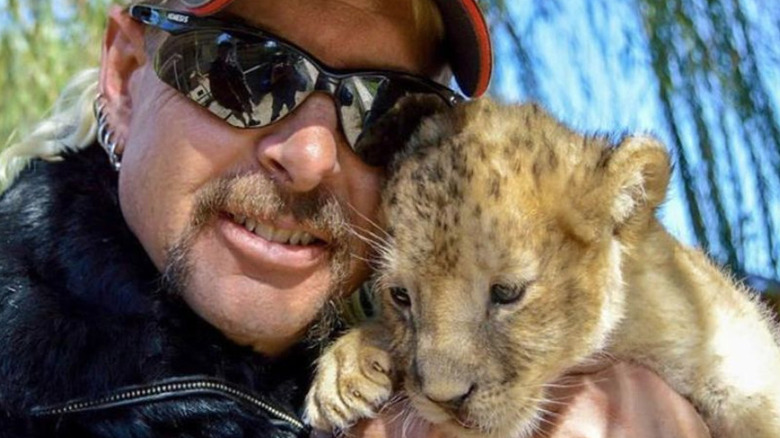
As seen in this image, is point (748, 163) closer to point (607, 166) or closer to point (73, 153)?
point (607, 166)

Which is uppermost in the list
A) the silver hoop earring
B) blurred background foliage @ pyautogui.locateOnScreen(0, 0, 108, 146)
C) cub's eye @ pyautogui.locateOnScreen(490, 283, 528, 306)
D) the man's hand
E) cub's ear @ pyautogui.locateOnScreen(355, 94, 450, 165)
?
cub's ear @ pyautogui.locateOnScreen(355, 94, 450, 165)

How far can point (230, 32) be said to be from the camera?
2664 mm

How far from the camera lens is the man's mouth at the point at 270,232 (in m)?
2.72

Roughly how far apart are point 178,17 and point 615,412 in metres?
1.37

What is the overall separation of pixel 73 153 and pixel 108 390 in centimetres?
72

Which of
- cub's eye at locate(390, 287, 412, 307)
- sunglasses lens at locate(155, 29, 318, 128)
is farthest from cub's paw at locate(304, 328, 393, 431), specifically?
sunglasses lens at locate(155, 29, 318, 128)

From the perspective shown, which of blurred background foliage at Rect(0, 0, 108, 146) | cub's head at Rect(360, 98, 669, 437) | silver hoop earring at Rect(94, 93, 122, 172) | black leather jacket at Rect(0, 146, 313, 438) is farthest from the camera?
blurred background foliage at Rect(0, 0, 108, 146)

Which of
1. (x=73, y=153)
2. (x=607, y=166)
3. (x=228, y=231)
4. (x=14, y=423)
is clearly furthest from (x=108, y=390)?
(x=607, y=166)

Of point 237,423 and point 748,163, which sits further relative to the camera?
→ point 748,163

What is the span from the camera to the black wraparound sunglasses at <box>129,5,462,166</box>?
2664 millimetres

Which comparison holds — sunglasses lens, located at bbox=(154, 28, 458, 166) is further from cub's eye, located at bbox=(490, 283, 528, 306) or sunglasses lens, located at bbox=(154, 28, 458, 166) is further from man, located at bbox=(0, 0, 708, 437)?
cub's eye, located at bbox=(490, 283, 528, 306)

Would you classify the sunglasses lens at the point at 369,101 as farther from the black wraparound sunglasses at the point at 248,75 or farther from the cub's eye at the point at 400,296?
the cub's eye at the point at 400,296

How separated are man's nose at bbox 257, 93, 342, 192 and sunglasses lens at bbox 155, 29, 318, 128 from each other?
0.03 metres

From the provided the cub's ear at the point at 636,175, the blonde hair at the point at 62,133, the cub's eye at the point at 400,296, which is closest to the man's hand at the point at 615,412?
the cub's eye at the point at 400,296
